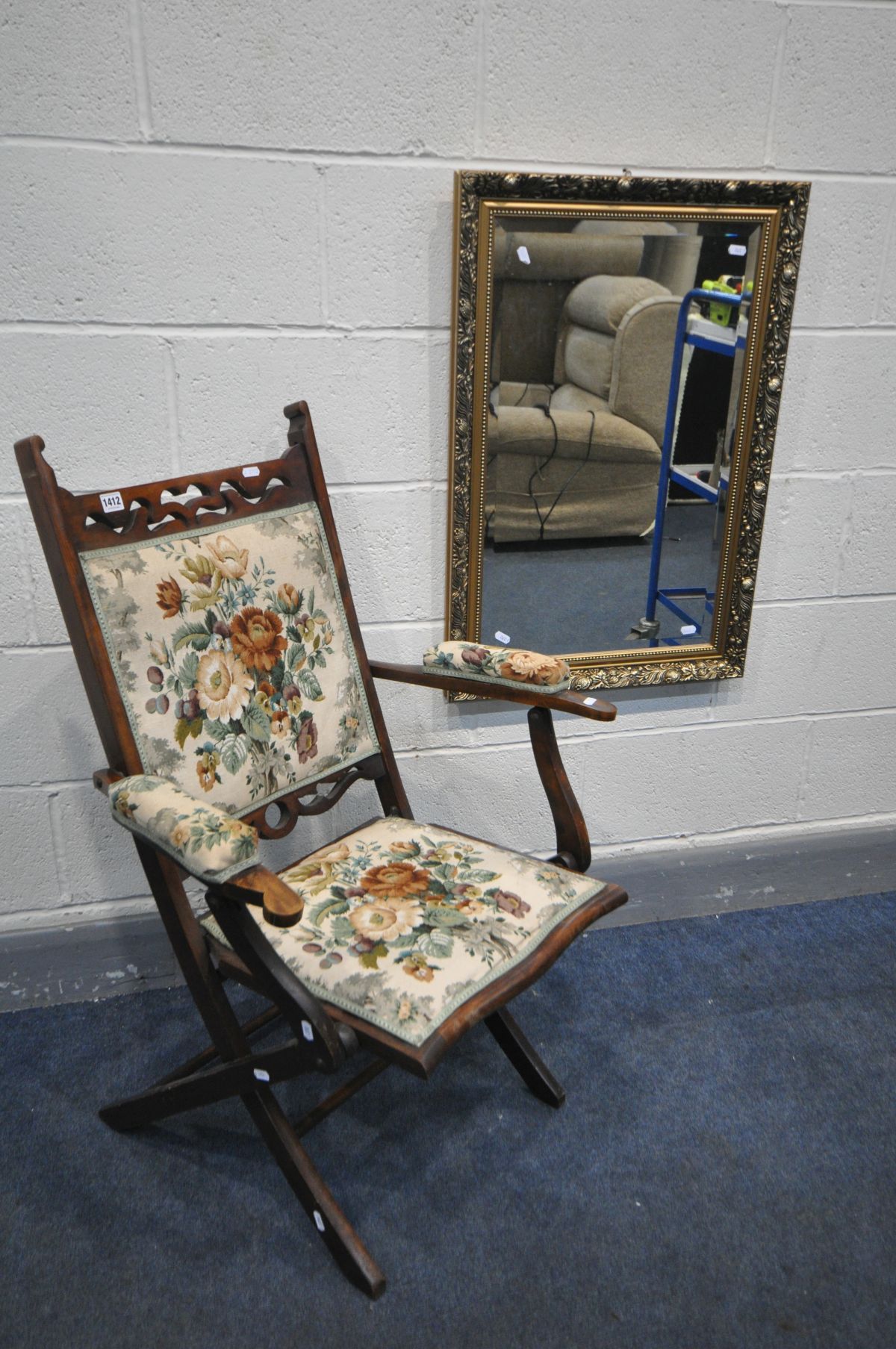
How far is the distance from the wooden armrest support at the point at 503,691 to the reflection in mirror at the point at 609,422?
0.28m

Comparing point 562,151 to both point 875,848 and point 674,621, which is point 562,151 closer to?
point 674,621

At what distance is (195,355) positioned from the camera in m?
1.67

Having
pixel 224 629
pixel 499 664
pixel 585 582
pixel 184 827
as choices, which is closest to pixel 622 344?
pixel 585 582

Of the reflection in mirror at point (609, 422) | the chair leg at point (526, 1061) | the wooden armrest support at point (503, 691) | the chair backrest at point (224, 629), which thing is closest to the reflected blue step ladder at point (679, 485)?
the reflection in mirror at point (609, 422)

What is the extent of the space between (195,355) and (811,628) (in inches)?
51.3

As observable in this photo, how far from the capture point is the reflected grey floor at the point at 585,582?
191 centimetres

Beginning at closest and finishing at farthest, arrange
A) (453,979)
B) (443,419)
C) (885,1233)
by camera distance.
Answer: (453,979)
(885,1233)
(443,419)

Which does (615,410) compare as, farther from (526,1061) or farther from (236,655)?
(526,1061)

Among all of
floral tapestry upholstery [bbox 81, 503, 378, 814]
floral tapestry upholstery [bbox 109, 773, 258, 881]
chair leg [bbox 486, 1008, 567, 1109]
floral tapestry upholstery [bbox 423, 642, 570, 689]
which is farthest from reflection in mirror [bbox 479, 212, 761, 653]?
floral tapestry upholstery [bbox 109, 773, 258, 881]

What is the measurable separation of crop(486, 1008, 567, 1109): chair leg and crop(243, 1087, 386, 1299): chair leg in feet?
1.27

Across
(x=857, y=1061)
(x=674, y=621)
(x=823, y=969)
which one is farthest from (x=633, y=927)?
(x=674, y=621)

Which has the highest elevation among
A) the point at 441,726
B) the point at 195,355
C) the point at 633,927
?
the point at 195,355

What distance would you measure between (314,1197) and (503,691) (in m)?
0.77

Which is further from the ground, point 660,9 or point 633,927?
point 660,9
